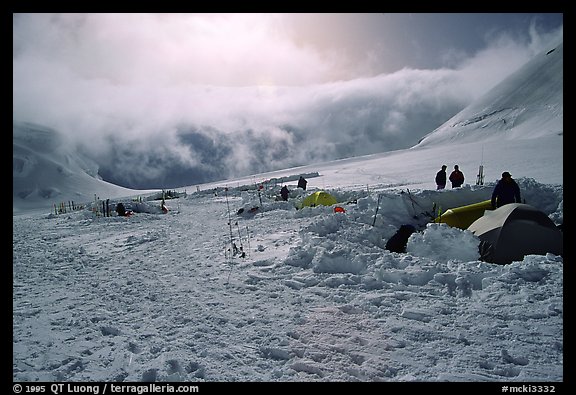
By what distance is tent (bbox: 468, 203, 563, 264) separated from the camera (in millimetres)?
6895

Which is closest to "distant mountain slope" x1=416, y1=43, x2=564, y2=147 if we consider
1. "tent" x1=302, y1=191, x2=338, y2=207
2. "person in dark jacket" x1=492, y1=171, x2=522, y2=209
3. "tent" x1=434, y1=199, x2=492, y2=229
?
"tent" x1=302, y1=191, x2=338, y2=207

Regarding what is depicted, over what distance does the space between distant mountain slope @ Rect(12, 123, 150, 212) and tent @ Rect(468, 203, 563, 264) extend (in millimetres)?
120312

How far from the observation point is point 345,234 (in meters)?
8.86

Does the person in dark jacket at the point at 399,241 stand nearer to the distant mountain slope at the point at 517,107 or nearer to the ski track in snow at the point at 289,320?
the ski track in snow at the point at 289,320

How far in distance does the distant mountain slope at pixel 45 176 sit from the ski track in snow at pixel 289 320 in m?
117

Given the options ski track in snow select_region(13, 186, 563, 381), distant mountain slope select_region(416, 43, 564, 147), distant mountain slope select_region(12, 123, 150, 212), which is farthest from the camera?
distant mountain slope select_region(12, 123, 150, 212)

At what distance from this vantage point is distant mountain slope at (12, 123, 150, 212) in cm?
10954

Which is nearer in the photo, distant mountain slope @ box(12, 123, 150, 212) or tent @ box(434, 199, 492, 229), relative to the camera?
tent @ box(434, 199, 492, 229)

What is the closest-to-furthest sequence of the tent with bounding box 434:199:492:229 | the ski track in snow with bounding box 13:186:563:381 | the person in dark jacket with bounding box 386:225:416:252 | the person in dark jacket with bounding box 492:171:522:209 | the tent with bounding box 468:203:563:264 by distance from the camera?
1. the ski track in snow with bounding box 13:186:563:381
2. the tent with bounding box 468:203:563:264
3. the person in dark jacket with bounding box 386:225:416:252
4. the person in dark jacket with bounding box 492:171:522:209
5. the tent with bounding box 434:199:492:229

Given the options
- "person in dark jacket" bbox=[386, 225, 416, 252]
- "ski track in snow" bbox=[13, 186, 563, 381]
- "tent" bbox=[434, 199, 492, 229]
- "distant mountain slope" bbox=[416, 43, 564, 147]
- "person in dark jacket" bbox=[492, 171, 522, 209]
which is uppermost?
"distant mountain slope" bbox=[416, 43, 564, 147]

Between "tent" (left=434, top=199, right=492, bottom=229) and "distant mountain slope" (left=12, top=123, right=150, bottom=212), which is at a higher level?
"distant mountain slope" (left=12, top=123, right=150, bottom=212)

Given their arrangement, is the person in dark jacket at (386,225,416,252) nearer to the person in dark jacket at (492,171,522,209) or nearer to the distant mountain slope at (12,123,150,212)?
the person in dark jacket at (492,171,522,209)

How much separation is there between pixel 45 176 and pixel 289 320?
145406 millimetres

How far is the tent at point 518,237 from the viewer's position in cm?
689
